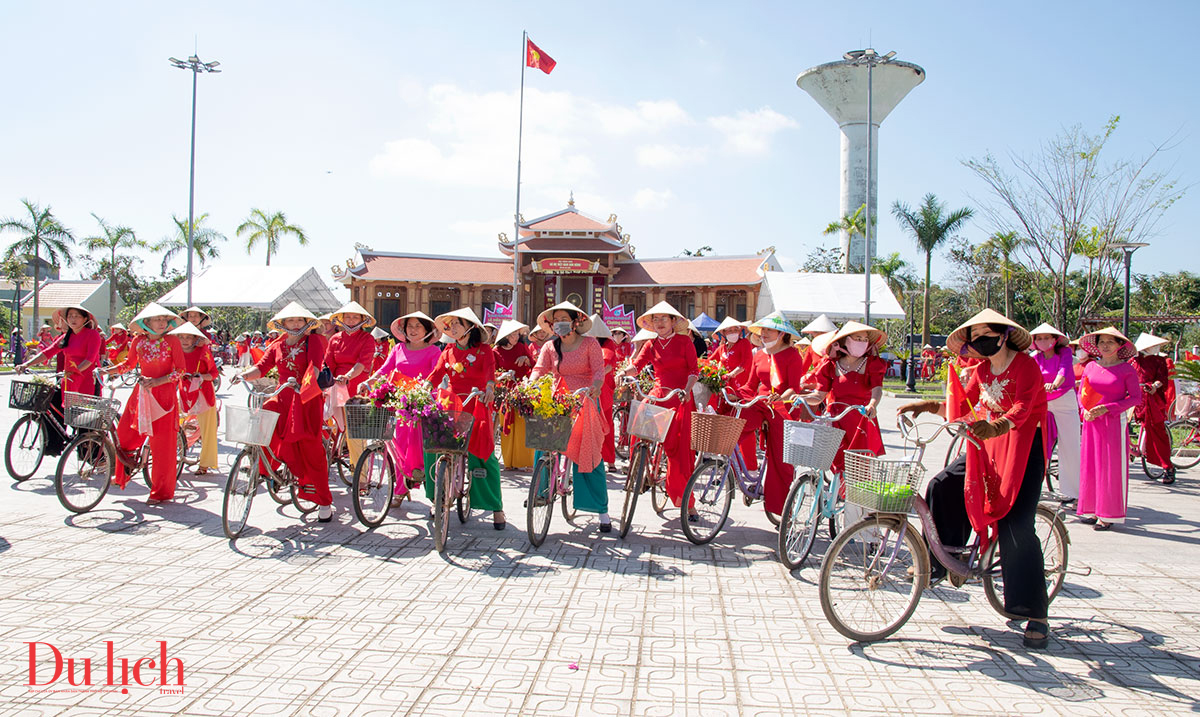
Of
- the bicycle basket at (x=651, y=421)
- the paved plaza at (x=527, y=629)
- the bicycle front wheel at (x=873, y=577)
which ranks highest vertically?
the bicycle basket at (x=651, y=421)

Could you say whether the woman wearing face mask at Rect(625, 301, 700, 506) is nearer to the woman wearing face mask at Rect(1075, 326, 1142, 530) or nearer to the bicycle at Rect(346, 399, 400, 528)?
the bicycle at Rect(346, 399, 400, 528)

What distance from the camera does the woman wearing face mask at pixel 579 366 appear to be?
6074 mm

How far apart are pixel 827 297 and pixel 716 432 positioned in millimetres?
25107

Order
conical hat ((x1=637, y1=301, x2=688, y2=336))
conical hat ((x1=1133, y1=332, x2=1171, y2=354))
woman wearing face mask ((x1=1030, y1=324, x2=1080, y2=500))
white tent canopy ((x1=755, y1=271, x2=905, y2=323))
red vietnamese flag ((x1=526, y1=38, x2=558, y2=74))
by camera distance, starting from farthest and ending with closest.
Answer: white tent canopy ((x1=755, y1=271, x2=905, y2=323)) < red vietnamese flag ((x1=526, y1=38, x2=558, y2=74)) < conical hat ((x1=1133, y1=332, x2=1171, y2=354)) < woman wearing face mask ((x1=1030, y1=324, x2=1080, y2=500)) < conical hat ((x1=637, y1=301, x2=688, y2=336))

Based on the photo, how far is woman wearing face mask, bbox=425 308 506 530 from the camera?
608 cm

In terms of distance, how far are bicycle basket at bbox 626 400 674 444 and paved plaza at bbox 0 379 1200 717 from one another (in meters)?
0.90

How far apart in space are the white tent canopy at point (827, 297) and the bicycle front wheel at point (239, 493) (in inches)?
956

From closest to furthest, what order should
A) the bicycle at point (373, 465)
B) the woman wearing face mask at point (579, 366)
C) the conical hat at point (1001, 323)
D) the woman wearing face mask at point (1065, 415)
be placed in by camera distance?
the conical hat at point (1001, 323) < the bicycle at point (373, 465) < the woman wearing face mask at point (579, 366) < the woman wearing face mask at point (1065, 415)

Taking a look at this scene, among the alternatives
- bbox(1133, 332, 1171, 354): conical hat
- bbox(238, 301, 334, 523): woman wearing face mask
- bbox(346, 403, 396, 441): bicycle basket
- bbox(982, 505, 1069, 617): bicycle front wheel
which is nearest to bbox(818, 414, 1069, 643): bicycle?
bbox(982, 505, 1069, 617): bicycle front wheel

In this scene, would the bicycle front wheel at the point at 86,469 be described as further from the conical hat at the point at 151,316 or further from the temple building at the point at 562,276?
the temple building at the point at 562,276

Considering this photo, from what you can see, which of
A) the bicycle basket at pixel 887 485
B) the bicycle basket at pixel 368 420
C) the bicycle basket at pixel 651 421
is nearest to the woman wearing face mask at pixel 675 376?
the bicycle basket at pixel 651 421

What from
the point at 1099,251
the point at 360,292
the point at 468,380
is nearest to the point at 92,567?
the point at 468,380

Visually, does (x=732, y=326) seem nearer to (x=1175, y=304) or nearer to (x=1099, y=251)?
(x=1099, y=251)

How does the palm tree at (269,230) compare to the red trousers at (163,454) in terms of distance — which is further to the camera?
the palm tree at (269,230)
